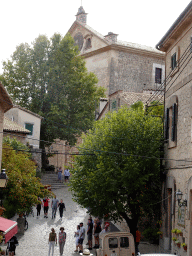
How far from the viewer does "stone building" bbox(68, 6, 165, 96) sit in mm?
45750

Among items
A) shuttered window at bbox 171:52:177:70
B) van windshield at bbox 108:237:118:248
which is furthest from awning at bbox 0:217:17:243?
shuttered window at bbox 171:52:177:70

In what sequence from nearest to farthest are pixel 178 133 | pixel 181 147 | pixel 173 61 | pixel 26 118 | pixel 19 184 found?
pixel 181 147 → pixel 178 133 → pixel 173 61 → pixel 19 184 → pixel 26 118

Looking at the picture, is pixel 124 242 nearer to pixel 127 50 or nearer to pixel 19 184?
pixel 19 184

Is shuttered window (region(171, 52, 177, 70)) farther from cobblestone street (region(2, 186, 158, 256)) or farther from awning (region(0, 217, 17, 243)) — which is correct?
awning (region(0, 217, 17, 243))

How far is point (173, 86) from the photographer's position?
63.8 ft

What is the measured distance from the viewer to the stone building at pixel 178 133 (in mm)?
16391

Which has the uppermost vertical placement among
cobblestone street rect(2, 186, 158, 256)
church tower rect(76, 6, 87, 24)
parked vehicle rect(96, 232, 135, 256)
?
church tower rect(76, 6, 87, 24)

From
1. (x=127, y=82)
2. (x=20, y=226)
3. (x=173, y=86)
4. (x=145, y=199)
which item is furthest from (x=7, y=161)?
(x=127, y=82)

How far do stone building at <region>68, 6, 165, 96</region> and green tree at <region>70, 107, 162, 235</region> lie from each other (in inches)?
967

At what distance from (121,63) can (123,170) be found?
91.1ft

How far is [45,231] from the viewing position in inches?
949

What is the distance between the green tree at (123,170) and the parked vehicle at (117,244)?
1.76 metres

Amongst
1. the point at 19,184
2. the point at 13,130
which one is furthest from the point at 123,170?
the point at 13,130

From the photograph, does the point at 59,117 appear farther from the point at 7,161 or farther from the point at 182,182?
the point at 182,182
